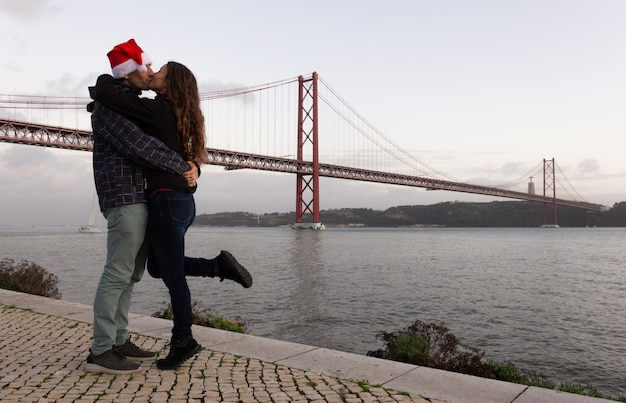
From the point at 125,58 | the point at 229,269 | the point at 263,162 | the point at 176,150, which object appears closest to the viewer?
the point at 125,58

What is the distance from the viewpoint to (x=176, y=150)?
2.67m

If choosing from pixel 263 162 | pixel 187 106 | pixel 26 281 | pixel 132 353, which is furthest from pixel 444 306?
pixel 263 162

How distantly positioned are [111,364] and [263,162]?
47149 millimetres

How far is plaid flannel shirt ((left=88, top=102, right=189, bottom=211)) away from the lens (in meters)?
2.52

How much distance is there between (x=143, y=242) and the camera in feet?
8.88

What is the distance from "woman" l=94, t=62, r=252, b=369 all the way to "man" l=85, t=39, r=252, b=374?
57mm

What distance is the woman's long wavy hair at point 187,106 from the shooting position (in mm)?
2609

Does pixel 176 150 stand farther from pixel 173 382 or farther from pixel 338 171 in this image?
pixel 338 171

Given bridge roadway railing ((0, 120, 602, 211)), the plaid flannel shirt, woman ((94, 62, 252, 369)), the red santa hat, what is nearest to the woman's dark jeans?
woman ((94, 62, 252, 369))

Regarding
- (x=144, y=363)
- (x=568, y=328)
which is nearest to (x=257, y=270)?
(x=568, y=328)

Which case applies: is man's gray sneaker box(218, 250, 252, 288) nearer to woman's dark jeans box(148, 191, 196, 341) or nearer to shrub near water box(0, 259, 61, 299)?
woman's dark jeans box(148, 191, 196, 341)

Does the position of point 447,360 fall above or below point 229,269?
below

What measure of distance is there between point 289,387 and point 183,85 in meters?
1.71

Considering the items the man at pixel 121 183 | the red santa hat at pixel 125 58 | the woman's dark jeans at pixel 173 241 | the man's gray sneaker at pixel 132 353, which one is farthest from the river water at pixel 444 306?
the red santa hat at pixel 125 58
